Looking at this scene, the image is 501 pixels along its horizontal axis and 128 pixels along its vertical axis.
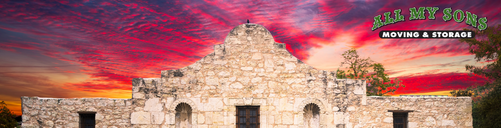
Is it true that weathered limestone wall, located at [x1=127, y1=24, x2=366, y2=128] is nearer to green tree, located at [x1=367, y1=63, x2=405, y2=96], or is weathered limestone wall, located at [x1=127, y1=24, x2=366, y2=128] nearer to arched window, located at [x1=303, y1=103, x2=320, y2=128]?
arched window, located at [x1=303, y1=103, x2=320, y2=128]

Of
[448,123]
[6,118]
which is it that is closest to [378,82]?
[448,123]

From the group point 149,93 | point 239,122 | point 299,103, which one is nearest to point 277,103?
point 299,103

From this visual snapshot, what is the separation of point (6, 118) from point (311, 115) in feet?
43.0

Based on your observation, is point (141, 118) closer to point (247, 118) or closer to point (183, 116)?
point (183, 116)

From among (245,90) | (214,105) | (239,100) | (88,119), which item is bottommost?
(88,119)

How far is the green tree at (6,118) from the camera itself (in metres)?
13.1

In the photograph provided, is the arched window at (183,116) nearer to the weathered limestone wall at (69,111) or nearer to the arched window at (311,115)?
the weathered limestone wall at (69,111)

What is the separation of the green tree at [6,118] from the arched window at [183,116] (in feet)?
27.5

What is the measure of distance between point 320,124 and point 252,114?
2.37 m

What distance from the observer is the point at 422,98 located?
35.1ft

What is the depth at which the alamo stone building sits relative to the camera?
10.3 metres

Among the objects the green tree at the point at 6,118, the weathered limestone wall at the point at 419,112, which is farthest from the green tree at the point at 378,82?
the green tree at the point at 6,118

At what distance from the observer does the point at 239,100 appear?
406 inches

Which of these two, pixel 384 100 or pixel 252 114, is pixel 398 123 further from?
pixel 252 114
